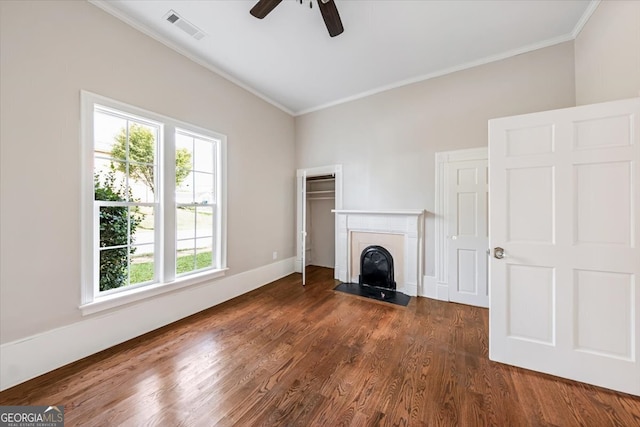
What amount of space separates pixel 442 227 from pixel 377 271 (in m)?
1.18

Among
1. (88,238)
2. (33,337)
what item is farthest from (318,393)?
(88,238)

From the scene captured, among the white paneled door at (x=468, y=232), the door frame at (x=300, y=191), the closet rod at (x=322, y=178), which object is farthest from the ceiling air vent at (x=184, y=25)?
the white paneled door at (x=468, y=232)

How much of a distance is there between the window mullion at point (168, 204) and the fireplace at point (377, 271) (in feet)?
8.89

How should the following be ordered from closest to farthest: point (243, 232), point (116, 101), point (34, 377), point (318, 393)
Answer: point (318, 393)
point (34, 377)
point (116, 101)
point (243, 232)

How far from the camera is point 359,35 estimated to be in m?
2.53

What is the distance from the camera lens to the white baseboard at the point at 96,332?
1673mm

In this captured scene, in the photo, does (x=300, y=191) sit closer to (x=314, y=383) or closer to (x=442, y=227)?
(x=442, y=227)

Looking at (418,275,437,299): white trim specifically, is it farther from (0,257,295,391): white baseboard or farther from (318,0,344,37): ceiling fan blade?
(318,0,344,37): ceiling fan blade

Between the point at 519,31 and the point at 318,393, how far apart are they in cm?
408

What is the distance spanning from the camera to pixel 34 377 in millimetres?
1722

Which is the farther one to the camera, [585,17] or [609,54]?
[585,17]

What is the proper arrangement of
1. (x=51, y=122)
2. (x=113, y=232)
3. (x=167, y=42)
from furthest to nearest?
1. (x=167, y=42)
2. (x=113, y=232)
3. (x=51, y=122)

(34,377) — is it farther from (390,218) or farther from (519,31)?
(519,31)

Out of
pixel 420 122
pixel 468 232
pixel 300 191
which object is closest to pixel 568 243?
pixel 468 232
